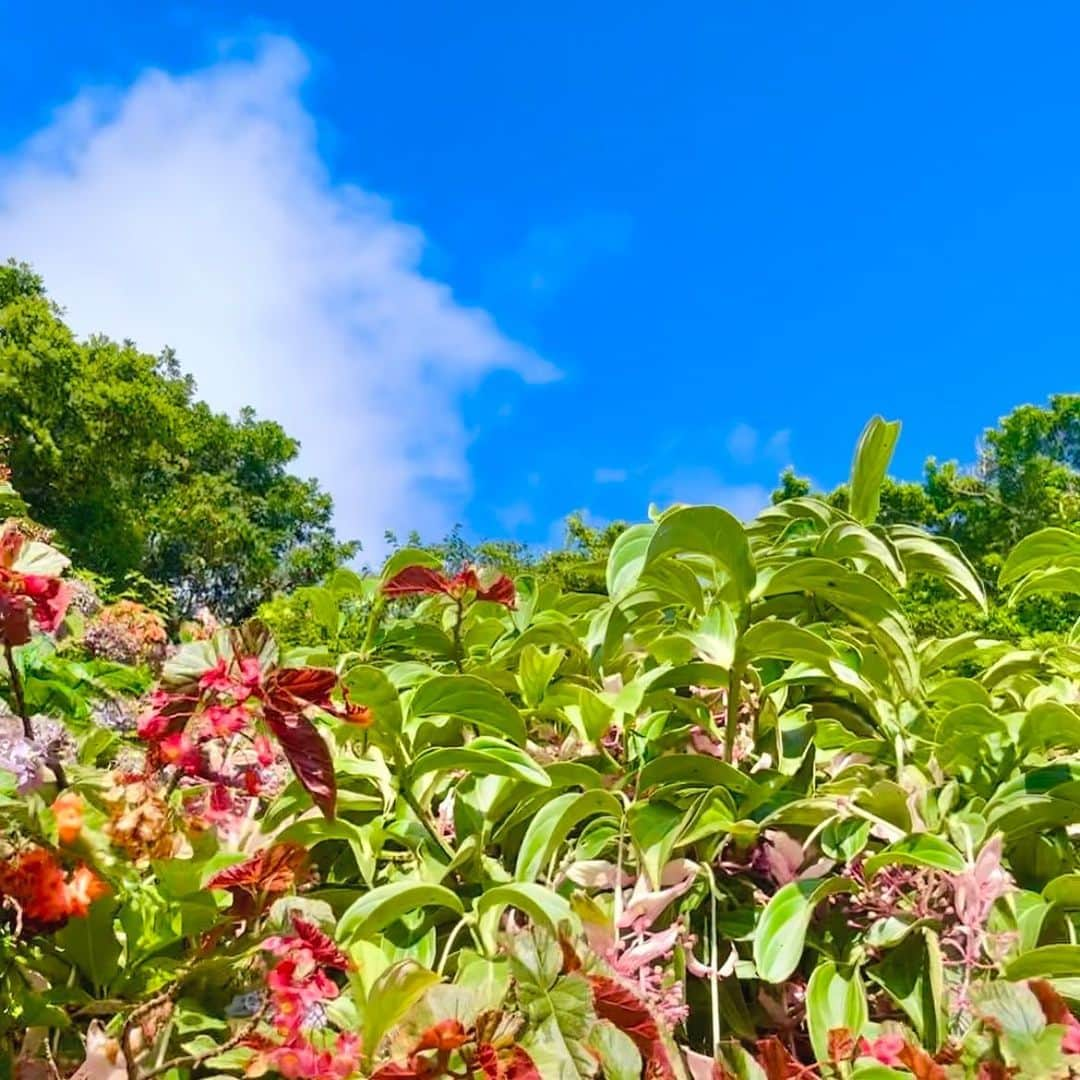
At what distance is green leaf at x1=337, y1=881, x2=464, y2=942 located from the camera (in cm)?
56

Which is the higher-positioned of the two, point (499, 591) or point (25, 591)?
point (499, 591)

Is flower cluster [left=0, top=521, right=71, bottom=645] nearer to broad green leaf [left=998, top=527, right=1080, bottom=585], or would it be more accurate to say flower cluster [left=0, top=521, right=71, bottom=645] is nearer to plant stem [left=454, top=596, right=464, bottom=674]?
plant stem [left=454, top=596, right=464, bottom=674]

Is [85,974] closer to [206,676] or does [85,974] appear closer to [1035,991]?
[206,676]

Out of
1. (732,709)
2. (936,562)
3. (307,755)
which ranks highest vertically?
(936,562)

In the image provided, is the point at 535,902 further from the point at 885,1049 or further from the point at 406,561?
the point at 406,561

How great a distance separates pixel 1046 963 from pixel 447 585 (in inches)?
16.0

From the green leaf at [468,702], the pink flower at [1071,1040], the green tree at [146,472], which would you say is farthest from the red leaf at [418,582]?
the green tree at [146,472]

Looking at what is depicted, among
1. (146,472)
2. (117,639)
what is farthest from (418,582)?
(146,472)

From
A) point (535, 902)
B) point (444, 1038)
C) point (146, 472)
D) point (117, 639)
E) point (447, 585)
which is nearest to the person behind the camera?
point (444, 1038)

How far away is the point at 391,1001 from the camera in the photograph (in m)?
0.50

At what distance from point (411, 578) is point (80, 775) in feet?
0.88

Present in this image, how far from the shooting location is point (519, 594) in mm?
923

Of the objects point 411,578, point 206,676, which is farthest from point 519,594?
point 206,676

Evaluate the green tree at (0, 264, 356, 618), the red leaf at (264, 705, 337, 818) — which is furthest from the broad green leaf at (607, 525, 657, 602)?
the green tree at (0, 264, 356, 618)
